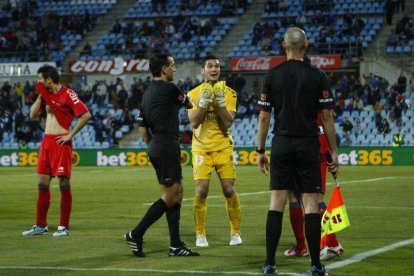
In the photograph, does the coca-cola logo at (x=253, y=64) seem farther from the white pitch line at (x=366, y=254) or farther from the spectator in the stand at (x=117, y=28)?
the white pitch line at (x=366, y=254)

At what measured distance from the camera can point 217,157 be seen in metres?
12.7

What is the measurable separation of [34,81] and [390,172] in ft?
78.7

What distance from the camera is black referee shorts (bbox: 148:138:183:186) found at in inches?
448

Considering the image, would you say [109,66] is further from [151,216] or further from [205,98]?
[151,216]

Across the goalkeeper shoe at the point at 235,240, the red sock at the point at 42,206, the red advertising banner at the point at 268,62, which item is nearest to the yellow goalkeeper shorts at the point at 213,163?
the goalkeeper shoe at the point at 235,240

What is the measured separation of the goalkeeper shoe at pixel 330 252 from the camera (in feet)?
35.5

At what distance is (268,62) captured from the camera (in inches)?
1828

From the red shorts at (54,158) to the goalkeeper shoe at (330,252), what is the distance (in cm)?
454

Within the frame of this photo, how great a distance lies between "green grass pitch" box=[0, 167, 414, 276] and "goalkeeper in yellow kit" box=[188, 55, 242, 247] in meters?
0.43

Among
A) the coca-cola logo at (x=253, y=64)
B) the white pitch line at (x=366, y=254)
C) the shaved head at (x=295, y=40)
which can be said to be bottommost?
the white pitch line at (x=366, y=254)

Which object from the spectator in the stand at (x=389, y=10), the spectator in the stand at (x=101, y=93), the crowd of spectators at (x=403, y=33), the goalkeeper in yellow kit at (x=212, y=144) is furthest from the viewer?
the spectator in the stand at (x=101, y=93)

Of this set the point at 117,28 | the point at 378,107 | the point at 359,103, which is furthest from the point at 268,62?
the point at 117,28

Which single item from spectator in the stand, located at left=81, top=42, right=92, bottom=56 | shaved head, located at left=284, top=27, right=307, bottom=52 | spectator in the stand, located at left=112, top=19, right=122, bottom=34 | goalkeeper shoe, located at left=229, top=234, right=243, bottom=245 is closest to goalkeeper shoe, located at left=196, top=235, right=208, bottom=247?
goalkeeper shoe, located at left=229, top=234, right=243, bottom=245

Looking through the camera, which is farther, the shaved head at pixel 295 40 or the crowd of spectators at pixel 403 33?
the crowd of spectators at pixel 403 33
